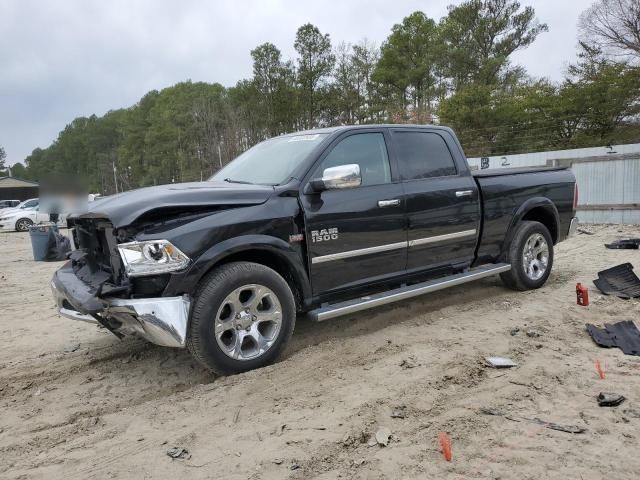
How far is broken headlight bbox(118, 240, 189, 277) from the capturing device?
3.19 m

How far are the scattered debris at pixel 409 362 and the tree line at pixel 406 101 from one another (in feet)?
17.6

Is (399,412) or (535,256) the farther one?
(535,256)

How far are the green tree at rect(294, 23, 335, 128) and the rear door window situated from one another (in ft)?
127

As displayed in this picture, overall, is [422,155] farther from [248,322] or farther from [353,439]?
[353,439]

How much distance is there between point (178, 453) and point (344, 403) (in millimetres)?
1062

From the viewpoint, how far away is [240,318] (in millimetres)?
3480

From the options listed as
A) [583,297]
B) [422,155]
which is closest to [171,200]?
[422,155]

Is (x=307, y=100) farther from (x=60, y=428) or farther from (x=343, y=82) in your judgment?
(x=60, y=428)

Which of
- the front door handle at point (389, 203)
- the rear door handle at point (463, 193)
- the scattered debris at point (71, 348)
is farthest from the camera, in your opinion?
the rear door handle at point (463, 193)

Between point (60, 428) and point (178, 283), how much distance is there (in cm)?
116

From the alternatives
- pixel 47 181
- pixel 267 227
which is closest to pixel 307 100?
pixel 47 181

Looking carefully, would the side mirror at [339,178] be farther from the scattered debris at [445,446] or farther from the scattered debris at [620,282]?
the scattered debris at [620,282]

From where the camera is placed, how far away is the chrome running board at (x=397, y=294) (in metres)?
3.85

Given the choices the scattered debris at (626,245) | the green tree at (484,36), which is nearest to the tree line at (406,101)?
the green tree at (484,36)
